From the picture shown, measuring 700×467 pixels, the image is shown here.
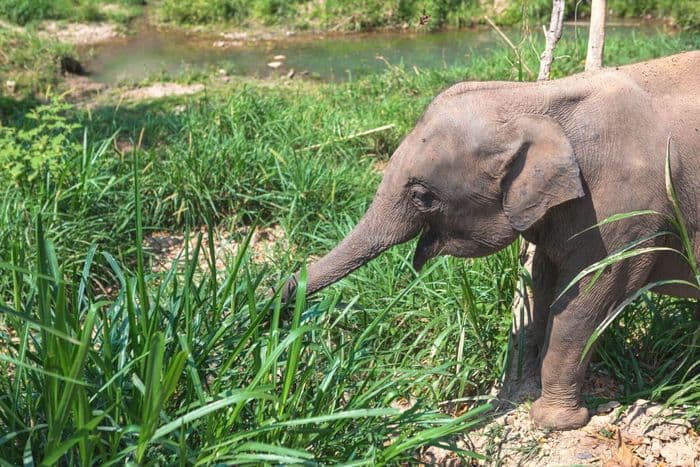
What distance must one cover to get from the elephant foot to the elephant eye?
1127 mm

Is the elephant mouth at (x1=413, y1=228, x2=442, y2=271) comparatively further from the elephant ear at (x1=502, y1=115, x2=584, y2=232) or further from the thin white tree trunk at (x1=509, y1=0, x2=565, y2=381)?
the thin white tree trunk at (x1=509, y1=0, x2=565, y2=381)

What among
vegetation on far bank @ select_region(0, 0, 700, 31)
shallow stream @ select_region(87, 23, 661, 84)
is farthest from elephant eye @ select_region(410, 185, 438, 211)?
vegetation on far bank @ select_region(0, 0, 700, 31)

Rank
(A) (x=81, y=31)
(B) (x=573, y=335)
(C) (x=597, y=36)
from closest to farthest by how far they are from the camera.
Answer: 1. (B) (x=573, y=335)
2. (C) (x=597, y=36)
3. (A) (x=81, y=31)

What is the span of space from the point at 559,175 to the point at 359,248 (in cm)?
93

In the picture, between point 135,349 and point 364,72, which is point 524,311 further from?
point 364,72

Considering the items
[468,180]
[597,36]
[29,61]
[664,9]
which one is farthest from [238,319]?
[664,9]

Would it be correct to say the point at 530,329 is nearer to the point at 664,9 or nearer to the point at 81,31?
the point at 664,9

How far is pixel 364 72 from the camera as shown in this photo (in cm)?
1238

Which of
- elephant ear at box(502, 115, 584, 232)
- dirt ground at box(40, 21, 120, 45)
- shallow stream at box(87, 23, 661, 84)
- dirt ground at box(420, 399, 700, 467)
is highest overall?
elephant ear at box(502, 115, 584, 232)

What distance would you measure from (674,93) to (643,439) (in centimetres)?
159

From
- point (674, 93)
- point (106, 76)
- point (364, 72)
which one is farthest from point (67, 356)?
point (106, 76)

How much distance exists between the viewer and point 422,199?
3.45 metres

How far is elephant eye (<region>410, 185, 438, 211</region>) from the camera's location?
11.2ft

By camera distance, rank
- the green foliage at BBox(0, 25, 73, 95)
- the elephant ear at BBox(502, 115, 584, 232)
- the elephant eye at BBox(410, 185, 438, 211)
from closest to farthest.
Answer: the elephant ear at BBox(502, 115, 584, 232) → the elephant eye at BBox(410, 185, 438, 211) → the green foliage at BBox(0, 25, 73, 95)
